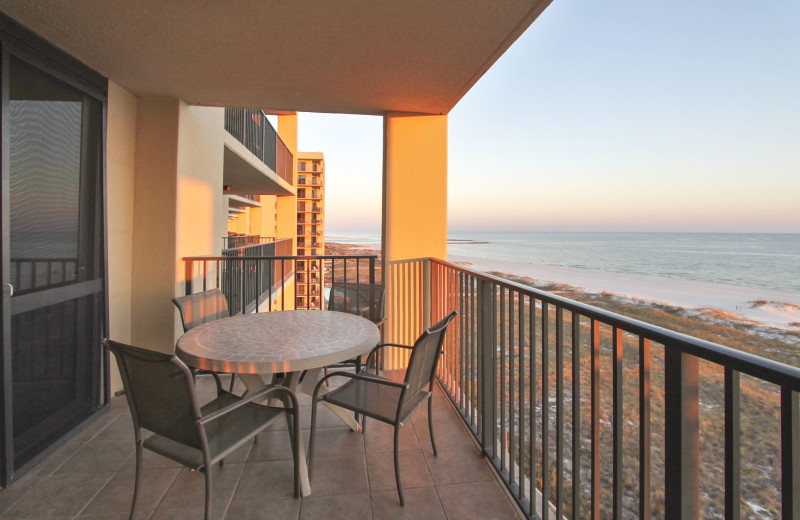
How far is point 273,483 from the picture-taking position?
1.86 m

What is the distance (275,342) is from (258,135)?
6322 mm

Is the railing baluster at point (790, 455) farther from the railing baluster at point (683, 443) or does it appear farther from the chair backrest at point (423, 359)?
the chair backrest at point (423, 359)

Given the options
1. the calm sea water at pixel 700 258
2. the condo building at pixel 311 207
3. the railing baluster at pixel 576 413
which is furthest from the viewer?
the condo building at pixel 311 207

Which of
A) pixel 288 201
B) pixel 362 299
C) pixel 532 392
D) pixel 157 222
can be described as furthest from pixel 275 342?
pixel 288 201

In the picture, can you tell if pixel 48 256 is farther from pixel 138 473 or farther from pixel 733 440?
pixel 733 440

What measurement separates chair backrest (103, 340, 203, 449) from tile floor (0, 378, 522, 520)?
0.54 m

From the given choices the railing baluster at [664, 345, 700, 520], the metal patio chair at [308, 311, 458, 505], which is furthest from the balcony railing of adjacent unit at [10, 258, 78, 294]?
the railing baluster at [664, 345, 700, 520]

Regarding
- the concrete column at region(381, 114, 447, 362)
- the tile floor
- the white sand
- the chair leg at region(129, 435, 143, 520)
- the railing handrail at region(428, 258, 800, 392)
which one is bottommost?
the white sand

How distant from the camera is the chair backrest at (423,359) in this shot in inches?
62.9

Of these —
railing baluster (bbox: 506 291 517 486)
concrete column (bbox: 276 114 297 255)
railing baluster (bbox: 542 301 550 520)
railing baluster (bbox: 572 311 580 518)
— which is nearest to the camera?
railing baluster (bbox: 572 311 580 518)

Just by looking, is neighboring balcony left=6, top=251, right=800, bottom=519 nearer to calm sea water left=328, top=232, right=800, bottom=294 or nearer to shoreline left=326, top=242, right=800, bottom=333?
shoreline left=326, top=242, right=800, bottom=333

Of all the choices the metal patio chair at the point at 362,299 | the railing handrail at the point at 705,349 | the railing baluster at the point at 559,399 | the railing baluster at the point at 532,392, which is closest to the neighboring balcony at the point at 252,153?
the metal patio chair at the point at 362,299

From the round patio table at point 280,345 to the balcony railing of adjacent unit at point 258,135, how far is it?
123 inches

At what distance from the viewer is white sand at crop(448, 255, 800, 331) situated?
12.9 m
